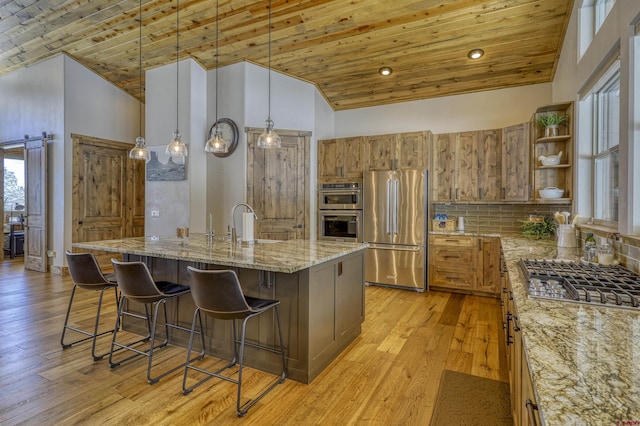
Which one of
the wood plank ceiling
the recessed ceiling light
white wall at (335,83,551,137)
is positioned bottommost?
white wall at (335,83,551,137)

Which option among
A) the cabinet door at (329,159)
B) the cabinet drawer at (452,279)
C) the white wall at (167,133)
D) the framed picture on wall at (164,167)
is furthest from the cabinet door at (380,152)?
the framed picture on wall at (164,167)

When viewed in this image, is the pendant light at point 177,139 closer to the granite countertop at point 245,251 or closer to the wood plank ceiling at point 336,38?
the wood plank ceiling at point 336,38

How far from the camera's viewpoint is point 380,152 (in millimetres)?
5184

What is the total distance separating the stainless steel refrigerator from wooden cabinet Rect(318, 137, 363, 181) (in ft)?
0.98

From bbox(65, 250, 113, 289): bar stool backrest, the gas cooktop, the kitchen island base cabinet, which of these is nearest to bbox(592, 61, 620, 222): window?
the gas cooktop

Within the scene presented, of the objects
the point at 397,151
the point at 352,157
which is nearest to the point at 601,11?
the point at 397,151

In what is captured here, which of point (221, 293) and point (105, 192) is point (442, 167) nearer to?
point (221, 293)

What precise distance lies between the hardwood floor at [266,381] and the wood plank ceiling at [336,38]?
10.7ft

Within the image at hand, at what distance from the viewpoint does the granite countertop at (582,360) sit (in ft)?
2.33

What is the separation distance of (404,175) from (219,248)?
2.98 metres

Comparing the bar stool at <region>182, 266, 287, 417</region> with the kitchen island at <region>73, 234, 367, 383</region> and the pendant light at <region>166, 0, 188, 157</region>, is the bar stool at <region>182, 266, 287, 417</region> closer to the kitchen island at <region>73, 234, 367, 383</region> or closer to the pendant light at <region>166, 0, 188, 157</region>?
the kitchen island at <region>73, 234, 367, 383</region>

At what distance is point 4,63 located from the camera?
6148mm

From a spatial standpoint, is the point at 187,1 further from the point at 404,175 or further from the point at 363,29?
the point at 404,175

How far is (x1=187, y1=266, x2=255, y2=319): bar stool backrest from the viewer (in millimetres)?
2098
